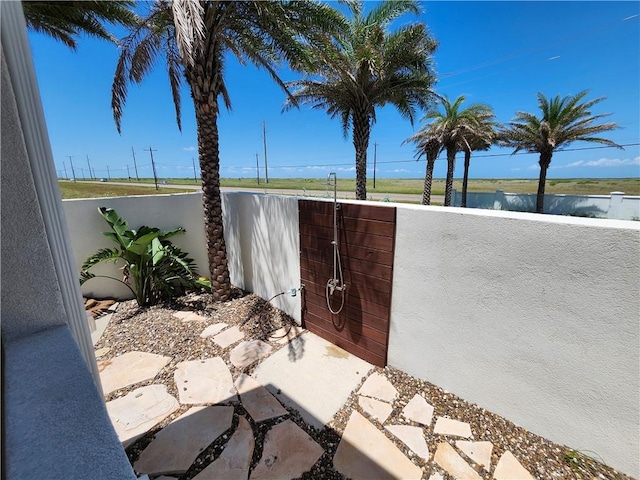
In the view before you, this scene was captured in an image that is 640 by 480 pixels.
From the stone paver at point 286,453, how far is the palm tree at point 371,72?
687 centimetres

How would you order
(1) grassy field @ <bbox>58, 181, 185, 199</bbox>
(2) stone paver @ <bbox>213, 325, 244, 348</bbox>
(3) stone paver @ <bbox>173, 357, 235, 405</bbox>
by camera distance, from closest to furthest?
(3) stone paver @ <bbox>173, 357, 235, 405</bbox>, (2) stone paver @ <bbox>213, 325, 244, 348</bbox>, (1) grassy field @ <bbox>58, 181, 185, 199</bbox>

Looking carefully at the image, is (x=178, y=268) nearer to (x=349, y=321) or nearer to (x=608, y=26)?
(x=349, y=321)

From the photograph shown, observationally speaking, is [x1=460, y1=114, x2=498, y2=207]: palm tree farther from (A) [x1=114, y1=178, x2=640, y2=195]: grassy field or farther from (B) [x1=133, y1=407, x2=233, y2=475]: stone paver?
(B) [x1=133, y1=407, x2=233, y2=475]: stone paver

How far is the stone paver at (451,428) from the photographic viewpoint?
2.33 meters

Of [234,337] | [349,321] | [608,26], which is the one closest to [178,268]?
[234,337]

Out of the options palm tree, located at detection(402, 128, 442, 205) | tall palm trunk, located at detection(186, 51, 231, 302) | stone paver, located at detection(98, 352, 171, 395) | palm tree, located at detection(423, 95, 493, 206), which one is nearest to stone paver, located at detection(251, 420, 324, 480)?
stone paver, located at detection(98, 352, 171, 395)

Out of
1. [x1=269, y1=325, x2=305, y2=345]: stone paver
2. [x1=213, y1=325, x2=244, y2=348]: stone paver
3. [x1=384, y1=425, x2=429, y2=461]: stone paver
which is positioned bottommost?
[x1=269, y1=325, x2=305, y2=345]: stone paver

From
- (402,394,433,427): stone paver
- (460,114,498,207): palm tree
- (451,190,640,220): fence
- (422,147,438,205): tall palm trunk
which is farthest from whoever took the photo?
(422,147,438,205): tall palm trunk

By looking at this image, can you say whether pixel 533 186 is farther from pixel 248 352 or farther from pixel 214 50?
pixel 248 352

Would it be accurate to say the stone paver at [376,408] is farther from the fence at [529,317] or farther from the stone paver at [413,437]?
the fence at [529,317]

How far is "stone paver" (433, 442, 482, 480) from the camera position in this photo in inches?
79.0

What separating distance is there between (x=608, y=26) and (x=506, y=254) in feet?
66.9

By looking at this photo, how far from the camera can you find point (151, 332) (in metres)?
3.88

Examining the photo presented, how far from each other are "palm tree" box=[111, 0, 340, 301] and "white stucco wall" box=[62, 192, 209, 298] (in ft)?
3.75
